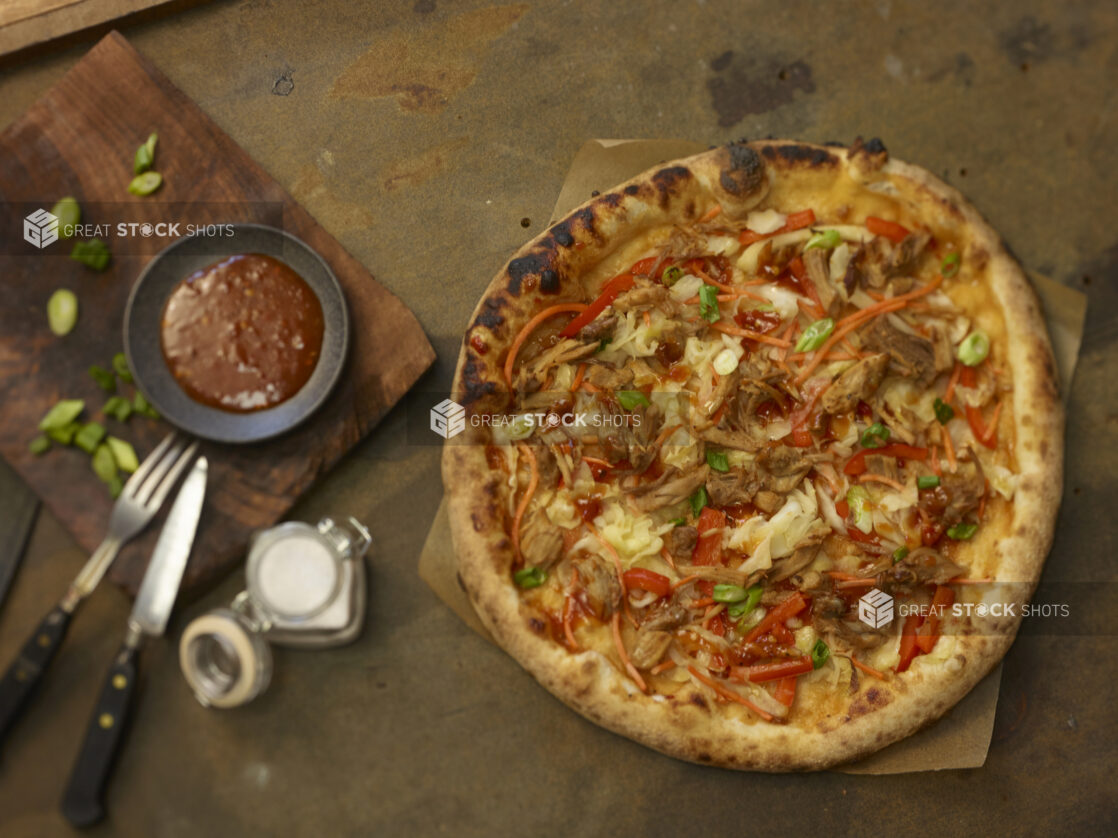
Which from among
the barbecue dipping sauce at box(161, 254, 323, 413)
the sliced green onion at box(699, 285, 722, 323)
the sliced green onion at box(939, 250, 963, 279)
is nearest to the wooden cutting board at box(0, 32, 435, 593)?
the barbecue dipping sauce at box(161, 254, 323, 413)

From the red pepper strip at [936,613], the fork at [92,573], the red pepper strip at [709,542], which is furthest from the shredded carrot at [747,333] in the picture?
the fork at [92,573]

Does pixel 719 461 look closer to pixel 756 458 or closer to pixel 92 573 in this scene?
pixel 756 458

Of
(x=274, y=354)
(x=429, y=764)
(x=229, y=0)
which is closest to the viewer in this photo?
(x=274, y=354)

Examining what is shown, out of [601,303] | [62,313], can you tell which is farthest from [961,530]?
[62,313]

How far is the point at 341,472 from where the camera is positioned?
472 cm

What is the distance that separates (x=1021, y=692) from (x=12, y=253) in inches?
249

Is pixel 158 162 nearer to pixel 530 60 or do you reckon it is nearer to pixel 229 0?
pixel 229 0

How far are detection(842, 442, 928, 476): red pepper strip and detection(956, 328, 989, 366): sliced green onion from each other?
571 mm

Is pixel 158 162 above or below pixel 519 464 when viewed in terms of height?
above

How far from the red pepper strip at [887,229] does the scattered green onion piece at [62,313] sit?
4.51 m

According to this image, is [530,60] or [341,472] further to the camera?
[530,60]

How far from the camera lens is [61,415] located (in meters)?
4.38

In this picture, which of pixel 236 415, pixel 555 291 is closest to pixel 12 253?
pixel 236 415

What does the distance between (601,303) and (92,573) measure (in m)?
3.09
